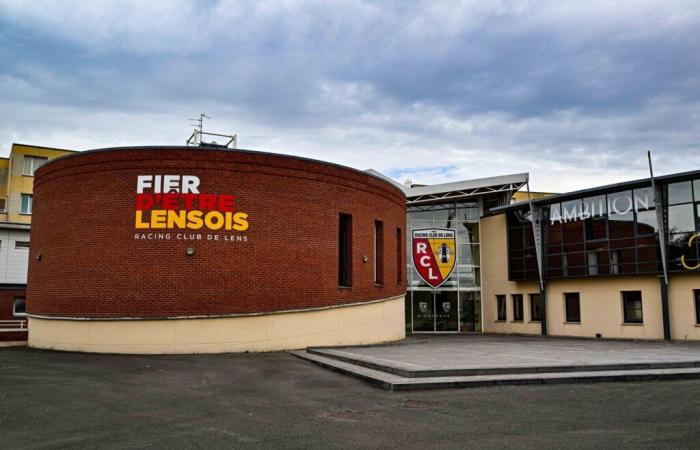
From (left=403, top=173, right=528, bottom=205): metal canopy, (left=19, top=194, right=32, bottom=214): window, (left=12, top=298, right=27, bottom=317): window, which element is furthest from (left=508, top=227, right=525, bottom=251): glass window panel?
(left=19, top=194, right=32, bottom=214): window

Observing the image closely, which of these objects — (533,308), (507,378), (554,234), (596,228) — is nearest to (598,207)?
(596,228)

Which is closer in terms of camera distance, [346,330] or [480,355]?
[480,355]

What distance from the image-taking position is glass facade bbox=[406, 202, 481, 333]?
33812mm

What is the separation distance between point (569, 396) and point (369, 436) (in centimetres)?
477

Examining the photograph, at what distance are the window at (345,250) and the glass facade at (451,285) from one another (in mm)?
11733

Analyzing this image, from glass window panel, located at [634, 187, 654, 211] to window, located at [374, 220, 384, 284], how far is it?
10.7 metres

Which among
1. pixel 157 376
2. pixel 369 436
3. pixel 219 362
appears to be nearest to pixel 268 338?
pixel 219 362

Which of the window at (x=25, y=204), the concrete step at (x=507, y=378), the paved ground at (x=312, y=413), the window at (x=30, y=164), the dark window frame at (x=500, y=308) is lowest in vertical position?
the paved ground at (x=312, y=413)

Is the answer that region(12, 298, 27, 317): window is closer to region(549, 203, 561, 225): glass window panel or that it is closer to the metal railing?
the metal railing

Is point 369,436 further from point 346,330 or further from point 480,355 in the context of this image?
point 346,330

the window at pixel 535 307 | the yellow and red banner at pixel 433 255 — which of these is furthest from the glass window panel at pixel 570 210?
the yellow and red banner at pixel 433 255

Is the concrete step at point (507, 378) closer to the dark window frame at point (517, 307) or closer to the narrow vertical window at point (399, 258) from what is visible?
the narrow vertical window at point (399, 258)

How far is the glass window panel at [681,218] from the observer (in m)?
23.7

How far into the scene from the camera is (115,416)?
9367 mm
